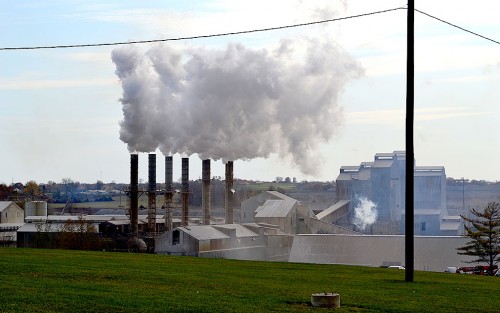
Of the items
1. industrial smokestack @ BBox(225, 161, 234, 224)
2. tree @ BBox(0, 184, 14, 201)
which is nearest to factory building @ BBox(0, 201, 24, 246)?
industrial smokestack @ BBox(225, 161, 234, 224)

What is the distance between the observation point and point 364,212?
3875 inches

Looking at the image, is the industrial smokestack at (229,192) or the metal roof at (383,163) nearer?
the industrial smokestack at (229,192)

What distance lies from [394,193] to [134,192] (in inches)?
1261

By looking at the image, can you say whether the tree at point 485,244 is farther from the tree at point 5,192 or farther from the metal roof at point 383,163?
the tree at point 5,192

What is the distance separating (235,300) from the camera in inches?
672

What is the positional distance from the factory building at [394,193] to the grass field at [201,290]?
223 feet

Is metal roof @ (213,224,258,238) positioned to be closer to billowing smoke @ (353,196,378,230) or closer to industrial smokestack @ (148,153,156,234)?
industrial smokestack @ (148,153,156,234)

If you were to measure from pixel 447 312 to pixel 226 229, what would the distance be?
54.9 metres

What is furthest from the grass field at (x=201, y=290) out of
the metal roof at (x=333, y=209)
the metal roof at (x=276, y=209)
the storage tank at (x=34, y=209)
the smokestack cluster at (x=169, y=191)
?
the storage tank at (x=34, y=209)

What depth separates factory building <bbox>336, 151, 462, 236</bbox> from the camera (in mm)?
93875

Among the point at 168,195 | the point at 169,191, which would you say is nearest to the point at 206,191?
the point at 169,191

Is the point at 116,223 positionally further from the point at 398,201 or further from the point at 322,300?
the point at 322,300

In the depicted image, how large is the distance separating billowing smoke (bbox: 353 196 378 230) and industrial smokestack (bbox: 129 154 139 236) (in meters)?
28.4

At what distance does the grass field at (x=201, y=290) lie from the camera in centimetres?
1555
